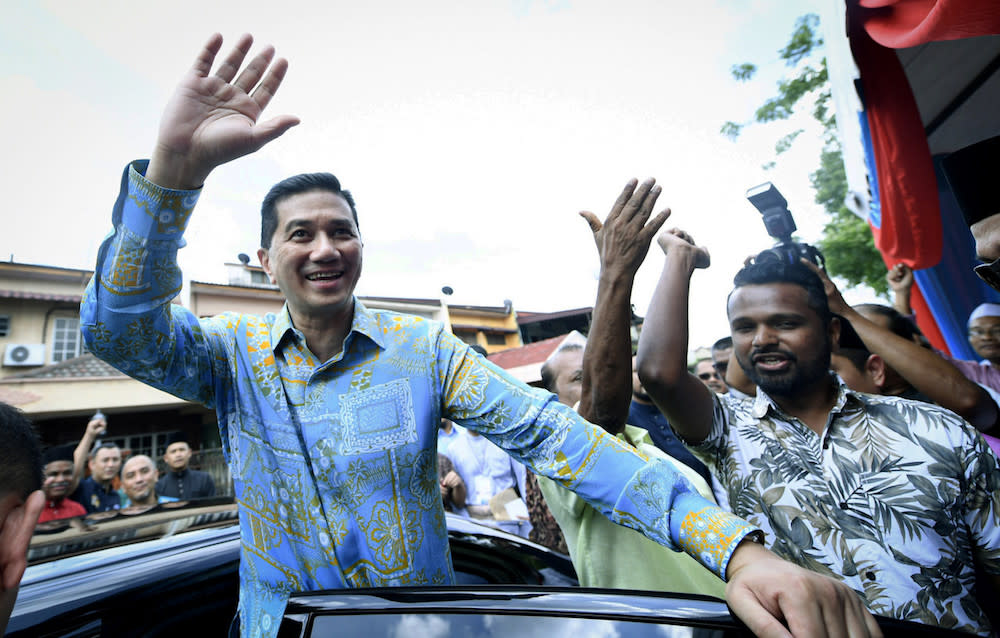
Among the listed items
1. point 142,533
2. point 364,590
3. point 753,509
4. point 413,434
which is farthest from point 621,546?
point 142,533

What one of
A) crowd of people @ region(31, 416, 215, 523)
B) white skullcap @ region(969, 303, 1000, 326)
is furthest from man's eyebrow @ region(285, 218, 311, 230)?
crowd of people @ region(31, 416, 215, 523)

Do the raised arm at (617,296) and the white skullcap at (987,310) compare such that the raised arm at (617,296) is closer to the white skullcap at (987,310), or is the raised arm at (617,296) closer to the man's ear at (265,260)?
the man's ear at (265,260)

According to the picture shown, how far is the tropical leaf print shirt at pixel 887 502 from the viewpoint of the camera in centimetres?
146

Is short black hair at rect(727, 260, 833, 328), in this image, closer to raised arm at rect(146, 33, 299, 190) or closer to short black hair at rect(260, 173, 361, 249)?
short black hair at rect(260, 173, 361, 249)

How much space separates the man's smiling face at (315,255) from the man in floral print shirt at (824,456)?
1.00m

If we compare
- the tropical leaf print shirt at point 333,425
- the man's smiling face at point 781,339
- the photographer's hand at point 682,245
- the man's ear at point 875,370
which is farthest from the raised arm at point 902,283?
the tropical leaf print shirt at point 333,425

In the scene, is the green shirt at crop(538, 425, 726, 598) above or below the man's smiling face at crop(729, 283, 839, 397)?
below

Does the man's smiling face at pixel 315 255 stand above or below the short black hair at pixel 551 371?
above

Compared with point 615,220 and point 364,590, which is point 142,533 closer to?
point 364,590

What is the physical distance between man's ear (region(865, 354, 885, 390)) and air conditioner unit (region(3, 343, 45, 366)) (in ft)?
64.9

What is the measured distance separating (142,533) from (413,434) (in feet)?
3.79

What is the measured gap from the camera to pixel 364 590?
98cm

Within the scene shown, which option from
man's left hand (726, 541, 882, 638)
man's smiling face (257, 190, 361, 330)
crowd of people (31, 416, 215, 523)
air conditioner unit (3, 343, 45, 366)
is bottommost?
crowd of people (31, 416, 215, 523)

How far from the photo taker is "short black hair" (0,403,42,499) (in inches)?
33.7
